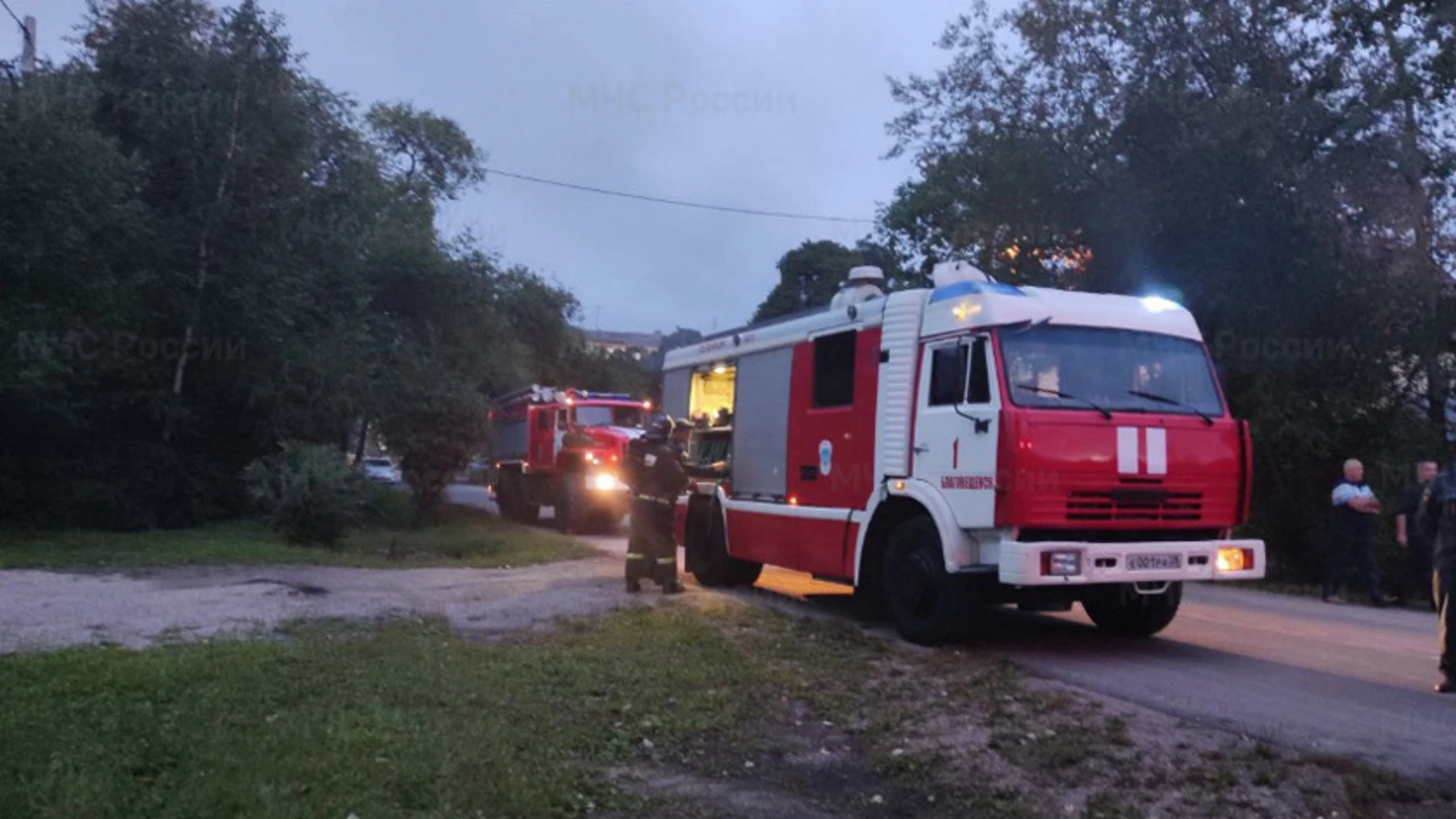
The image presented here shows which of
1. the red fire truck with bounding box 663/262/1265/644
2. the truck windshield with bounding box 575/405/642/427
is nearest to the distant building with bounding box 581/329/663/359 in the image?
the truck windshield with bounding box 575/405/642/427

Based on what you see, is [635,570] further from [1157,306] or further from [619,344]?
[619,344]

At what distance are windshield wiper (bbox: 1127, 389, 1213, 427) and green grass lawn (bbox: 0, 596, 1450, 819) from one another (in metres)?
2.34

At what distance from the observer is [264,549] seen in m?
17.3

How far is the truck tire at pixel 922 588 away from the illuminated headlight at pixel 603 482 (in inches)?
554

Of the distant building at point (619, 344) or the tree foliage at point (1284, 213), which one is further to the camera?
the distant building at point (619, 344)

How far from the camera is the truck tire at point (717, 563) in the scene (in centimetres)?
1388

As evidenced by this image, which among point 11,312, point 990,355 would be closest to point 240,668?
point 990,355

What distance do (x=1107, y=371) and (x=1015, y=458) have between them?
4.24 ft

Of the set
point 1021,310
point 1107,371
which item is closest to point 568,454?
point 1021,310

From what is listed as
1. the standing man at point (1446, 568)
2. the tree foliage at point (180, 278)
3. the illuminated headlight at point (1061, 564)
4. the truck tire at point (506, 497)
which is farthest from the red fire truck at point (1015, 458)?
the truck tire at point (506, 497)

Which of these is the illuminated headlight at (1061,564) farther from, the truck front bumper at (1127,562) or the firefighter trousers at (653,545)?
the firefighter trousers at (653,545)

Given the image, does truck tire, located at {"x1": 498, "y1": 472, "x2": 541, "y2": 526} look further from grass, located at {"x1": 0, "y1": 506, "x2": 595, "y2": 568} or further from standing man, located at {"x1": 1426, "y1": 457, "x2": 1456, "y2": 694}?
standing man, located at {"x1": 1426, "y1": 457, "x2": 1456, "y2": 694}

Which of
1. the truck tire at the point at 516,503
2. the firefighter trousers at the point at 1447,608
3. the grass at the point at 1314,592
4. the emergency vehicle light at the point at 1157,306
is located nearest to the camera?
the firefighter trousers at the point at 1447,608

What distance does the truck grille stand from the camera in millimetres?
9312
